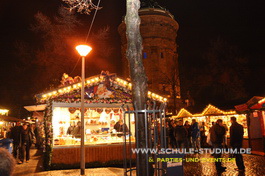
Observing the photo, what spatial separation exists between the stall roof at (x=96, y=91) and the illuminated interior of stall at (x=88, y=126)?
83 cm

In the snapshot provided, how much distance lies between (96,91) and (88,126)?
268 cm

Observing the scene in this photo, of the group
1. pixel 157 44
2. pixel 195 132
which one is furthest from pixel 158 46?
pixel 195 132

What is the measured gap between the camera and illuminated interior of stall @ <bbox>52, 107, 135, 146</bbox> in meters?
11.2

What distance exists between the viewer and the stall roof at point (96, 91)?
1068 cm

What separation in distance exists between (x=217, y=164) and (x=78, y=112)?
761 cm

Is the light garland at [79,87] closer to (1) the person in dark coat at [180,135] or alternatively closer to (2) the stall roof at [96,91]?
(2) the stall roof at [96,91]

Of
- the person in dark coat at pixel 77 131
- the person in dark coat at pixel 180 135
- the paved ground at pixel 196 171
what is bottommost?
the paved ground at pixel 196 171

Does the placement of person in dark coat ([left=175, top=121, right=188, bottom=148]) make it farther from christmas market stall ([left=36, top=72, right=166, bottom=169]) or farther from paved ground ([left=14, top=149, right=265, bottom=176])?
paved ground ([left=14, top=149, right=265, bottom=176])

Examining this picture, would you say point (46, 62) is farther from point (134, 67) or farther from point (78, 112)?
point (134, 67)

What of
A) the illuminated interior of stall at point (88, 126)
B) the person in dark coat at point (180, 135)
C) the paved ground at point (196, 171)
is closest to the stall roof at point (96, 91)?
the illuminated interior of stall at point (88, 126)

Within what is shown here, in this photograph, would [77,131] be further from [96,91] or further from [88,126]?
[96,91]

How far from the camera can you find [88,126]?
517 inches

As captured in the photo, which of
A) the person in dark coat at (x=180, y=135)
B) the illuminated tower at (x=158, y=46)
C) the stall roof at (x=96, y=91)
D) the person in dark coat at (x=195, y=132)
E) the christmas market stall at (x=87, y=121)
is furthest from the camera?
the illuminated tower at (x=158, y=46)

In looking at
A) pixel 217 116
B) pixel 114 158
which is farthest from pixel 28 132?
pixel 217 116
